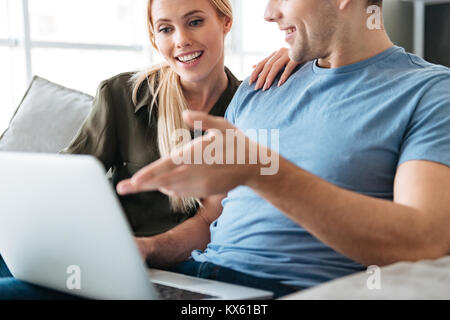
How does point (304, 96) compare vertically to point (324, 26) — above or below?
below

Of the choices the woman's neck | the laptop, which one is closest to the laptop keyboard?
the laptop

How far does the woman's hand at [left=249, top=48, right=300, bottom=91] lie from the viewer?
4.50ft

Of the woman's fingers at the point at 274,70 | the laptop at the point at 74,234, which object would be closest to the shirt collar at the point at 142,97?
the woman's fingers at the point at 274,70

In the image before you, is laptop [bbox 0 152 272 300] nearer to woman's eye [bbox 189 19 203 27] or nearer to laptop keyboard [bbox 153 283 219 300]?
laptop keyboard [bbox 153 283 219 300]

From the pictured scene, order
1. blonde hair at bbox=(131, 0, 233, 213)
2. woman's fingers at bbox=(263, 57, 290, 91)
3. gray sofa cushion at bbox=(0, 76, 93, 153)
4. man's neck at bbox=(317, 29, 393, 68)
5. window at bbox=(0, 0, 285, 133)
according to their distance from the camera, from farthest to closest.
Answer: window at bbox=(0, 0, 285, 133)
gray sofa cushion at bbox=(0, 76, 93, 153)
blonde hair at bbox=(131, 0, 233, 213)
woman's fingers at bbox=(263, 57, 290, 91)
man's neck at bbox=(317, 29, 393, 68)

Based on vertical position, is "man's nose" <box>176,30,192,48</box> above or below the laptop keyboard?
above

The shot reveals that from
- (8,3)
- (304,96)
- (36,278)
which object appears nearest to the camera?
(36,278)

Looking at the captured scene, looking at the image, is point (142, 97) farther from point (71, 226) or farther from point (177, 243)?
point (71, 226)

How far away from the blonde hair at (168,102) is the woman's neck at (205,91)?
1.3 inches

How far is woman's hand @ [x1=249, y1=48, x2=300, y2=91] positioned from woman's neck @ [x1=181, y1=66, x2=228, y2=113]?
0.23 metres

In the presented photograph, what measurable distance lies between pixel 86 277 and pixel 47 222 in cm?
10

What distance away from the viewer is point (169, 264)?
133cm

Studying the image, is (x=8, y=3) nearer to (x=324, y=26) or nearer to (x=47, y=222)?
(x=324, y=26)
